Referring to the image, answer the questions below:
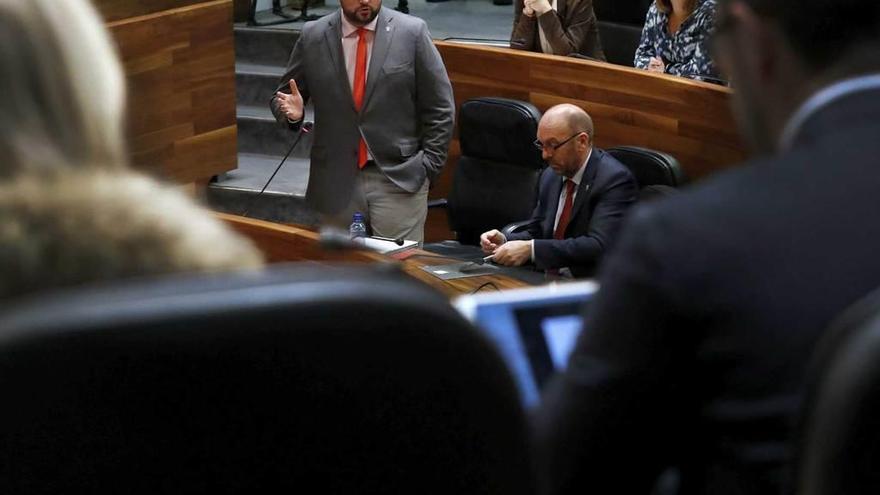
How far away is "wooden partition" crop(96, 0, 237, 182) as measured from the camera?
400 centimetres

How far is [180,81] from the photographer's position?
423cm

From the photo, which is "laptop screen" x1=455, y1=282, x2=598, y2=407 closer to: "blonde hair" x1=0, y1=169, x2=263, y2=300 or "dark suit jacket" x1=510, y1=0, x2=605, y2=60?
"blonde hair" x1=0, y1=169, x2=263, y2=300

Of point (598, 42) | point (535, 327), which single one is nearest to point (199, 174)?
point (598, 42)

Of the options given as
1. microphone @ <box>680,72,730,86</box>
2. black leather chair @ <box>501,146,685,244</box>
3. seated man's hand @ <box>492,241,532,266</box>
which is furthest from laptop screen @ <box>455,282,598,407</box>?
microphone @ <box>680,72,730,86</box>

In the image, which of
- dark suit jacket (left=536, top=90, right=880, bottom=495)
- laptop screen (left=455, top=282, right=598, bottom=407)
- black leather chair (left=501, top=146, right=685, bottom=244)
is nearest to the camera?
dark suit jacket (left=536, top=90, right=880, bottom=495)

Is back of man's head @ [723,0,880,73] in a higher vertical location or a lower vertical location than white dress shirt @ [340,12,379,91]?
higher

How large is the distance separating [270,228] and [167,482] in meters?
2.51

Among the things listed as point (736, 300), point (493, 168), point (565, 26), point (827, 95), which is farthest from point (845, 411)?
point (565, 26)

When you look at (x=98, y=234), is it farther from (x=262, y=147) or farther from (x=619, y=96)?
(x=262, y=147)

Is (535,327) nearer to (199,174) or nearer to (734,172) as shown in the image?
(734,172)

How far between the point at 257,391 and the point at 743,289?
0.74 ft

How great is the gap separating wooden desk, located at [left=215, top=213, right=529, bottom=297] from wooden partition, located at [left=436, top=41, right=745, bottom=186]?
91cm

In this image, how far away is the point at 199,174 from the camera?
14.6ft

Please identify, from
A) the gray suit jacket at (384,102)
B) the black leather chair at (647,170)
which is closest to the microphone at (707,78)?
the black leather chair at (647,170)
